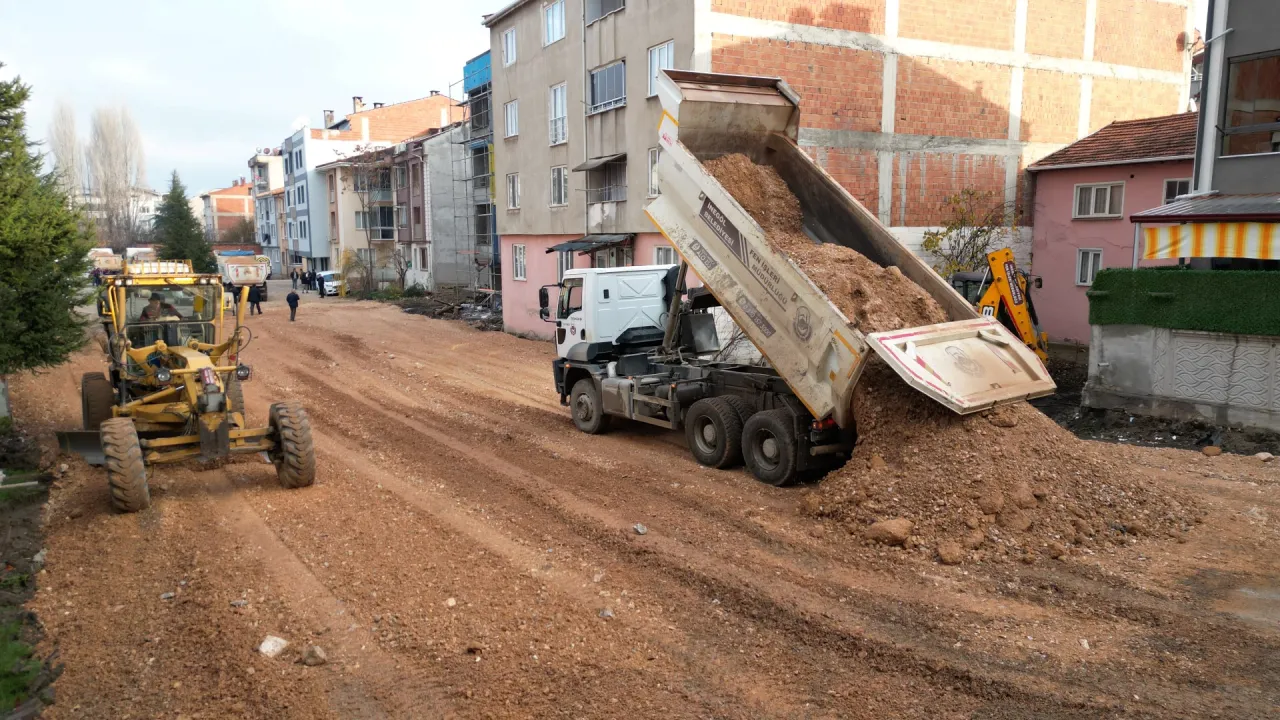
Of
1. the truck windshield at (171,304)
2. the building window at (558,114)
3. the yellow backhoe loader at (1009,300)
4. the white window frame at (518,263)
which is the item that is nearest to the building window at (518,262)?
the white window frame at (518,263)

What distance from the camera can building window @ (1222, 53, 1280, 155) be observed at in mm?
14695

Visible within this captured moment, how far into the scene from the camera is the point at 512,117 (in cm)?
2917

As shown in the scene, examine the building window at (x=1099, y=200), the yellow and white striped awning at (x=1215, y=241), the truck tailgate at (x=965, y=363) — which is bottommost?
the truck tailgate at (x=965, y=363)

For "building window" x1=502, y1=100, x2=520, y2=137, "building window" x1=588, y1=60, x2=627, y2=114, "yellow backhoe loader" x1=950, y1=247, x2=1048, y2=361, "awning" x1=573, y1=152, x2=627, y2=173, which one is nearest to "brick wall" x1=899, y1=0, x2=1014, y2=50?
"building window" x1=588, y1=60, x2=627, y2=114

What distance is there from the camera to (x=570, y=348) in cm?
1402

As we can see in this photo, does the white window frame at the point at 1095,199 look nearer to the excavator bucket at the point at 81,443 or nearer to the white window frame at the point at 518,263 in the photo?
the white window frame at the point at 518,263

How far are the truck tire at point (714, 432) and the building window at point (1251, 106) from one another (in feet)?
35.6

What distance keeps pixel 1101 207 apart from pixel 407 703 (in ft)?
68.7

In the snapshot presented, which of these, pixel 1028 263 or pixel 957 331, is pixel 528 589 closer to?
pixel 957 331

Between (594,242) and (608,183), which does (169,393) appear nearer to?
(594,242)

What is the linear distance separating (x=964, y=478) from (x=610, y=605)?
367 cm

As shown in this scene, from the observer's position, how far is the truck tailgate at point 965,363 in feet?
27.7

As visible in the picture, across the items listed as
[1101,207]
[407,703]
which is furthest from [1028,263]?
[407,703]

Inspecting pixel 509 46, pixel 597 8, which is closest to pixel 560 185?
A: pixel 597 8
